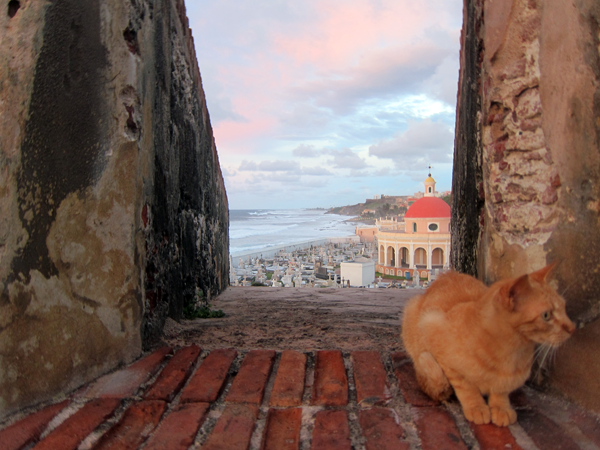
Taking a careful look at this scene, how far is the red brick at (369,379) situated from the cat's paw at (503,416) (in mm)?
376

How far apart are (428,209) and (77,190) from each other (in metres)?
21.8

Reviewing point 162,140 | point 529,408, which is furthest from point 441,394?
point 162,140

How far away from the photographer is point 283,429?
4.94 ft

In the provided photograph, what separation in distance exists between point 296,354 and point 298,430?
56cm

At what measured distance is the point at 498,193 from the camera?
→ 6.13ft

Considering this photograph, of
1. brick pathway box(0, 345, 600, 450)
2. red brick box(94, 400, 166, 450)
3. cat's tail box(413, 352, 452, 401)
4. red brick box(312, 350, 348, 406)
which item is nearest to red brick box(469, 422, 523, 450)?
brick pathway box(0, 345, 600, 450)

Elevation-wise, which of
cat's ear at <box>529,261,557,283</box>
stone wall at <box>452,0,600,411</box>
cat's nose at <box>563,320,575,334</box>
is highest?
stone wall at <box>452,0,600,411</box>

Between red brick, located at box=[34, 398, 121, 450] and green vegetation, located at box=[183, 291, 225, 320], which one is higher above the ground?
green vegetation, located at box=[183, 291, 225, 320]

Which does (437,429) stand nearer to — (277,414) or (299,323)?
(277,414)

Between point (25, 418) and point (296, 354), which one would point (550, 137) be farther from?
→ point (25, 418)

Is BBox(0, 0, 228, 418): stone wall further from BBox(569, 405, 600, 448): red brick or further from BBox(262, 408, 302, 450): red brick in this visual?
BBox(569, 405, 600, 448): red brick

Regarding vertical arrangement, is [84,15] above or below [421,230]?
above

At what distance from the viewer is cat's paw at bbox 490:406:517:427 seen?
4.75ft

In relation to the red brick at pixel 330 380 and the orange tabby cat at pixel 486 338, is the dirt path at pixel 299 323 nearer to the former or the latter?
the red brick at pixel 330 380
